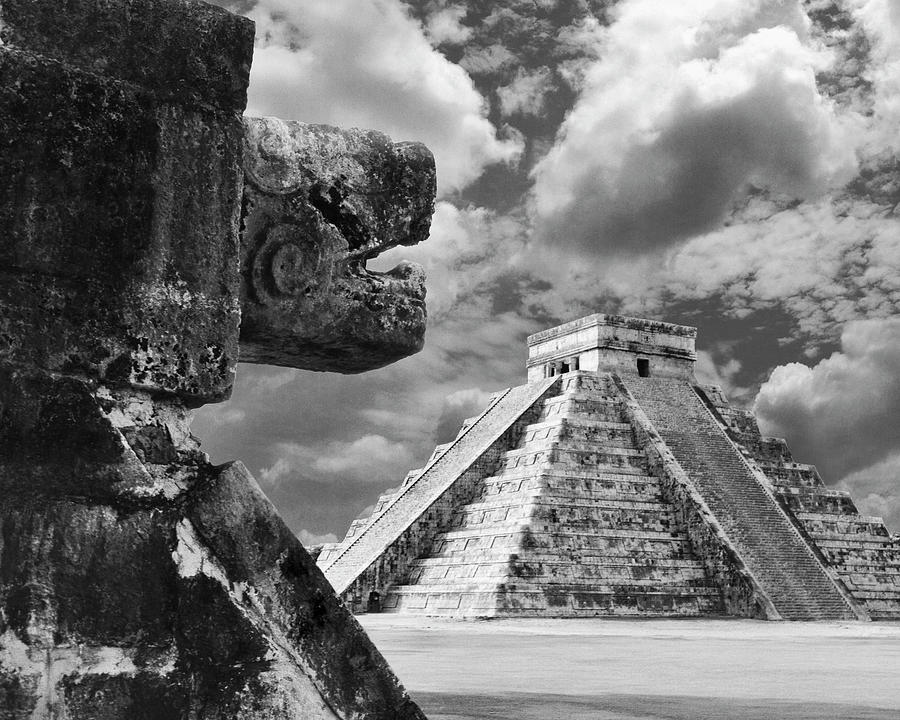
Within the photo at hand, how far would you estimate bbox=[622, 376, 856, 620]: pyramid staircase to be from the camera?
25188 mm

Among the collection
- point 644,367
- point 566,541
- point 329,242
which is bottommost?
point 329,242

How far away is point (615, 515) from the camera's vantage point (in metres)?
24.9

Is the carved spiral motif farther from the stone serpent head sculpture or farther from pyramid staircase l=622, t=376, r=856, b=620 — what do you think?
pyramid staircase l=622, t=376, r=856, b=620

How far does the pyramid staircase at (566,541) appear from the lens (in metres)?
22.5

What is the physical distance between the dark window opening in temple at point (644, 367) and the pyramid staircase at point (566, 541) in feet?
9.72

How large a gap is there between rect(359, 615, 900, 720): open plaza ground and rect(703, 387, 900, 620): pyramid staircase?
12.1 m

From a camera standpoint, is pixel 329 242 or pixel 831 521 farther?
pixel 831 521

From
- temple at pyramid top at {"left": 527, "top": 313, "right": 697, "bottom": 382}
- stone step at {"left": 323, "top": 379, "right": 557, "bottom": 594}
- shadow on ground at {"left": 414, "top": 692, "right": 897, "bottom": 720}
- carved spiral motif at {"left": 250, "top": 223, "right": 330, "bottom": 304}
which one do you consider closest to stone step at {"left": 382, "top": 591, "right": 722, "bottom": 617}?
stone step at {"left": 323, "top": 379, "right": 557, "bottom": 594}

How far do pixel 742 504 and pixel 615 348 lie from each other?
5582mm

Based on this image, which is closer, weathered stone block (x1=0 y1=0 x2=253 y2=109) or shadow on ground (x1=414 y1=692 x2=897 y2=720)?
weathered stone block (x1=0 y1=0 x2=253 y2=109)

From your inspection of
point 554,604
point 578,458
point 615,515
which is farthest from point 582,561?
point 578,458

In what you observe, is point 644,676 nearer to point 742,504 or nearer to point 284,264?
point 284,264

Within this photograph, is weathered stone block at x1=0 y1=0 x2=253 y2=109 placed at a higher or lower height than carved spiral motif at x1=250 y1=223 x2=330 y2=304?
higher

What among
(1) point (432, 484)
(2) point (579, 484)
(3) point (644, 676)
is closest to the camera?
(3) point (644, 676)
